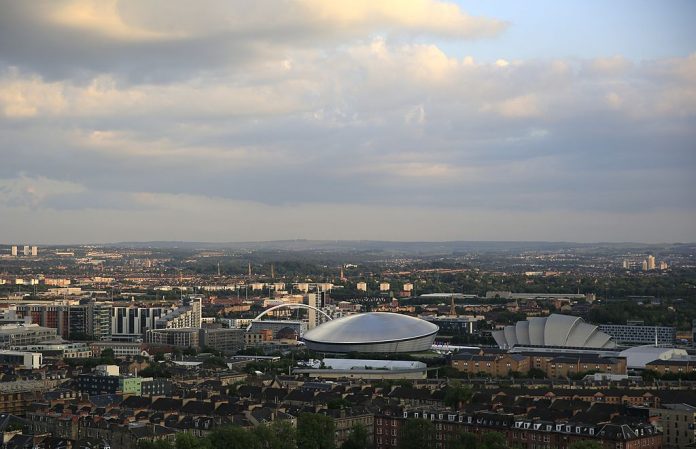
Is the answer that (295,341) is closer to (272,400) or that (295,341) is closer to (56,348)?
(56,348)

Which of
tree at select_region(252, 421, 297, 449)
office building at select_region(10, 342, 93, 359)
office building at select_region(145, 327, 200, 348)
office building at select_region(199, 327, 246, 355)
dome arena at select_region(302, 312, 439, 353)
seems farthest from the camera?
office building at select_region(199, 327, 246, 355)

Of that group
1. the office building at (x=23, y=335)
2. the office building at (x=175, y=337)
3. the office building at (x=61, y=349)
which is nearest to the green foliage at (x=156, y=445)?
the office building at (x=61, y=349)

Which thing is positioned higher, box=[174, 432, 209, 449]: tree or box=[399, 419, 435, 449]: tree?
box=[174, 432, 209, 449]: tree

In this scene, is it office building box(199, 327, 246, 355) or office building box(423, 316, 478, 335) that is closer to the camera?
office building box(199, 327, 246, 355)

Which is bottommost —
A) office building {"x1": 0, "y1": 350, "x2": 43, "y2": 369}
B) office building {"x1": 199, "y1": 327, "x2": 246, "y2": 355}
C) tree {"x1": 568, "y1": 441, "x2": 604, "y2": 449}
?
office building {"x1": 199, "y1": 327, "x2": 246, "y2": 355}

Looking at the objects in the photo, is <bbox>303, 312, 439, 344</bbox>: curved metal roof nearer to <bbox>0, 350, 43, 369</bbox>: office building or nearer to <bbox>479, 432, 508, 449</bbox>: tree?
<bbox>0, 350, 43, 369</bbox>: office building

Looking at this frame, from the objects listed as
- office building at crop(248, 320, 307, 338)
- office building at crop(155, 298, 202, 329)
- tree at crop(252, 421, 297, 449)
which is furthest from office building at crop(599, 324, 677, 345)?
tree at crop(252, 421, 297, 449)

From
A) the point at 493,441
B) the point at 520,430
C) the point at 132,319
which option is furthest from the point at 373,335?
the point at 493,441
